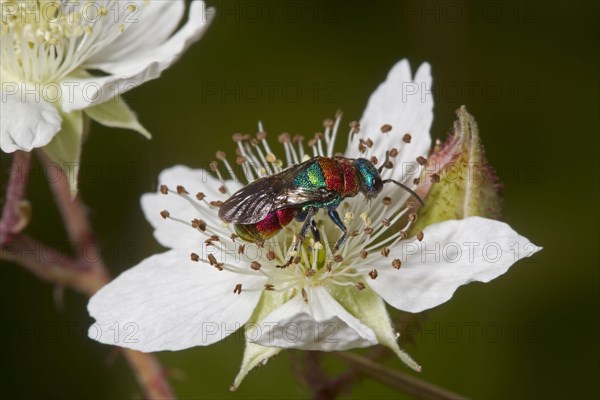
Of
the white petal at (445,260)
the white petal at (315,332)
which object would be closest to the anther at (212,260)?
the white petal at (315,332)

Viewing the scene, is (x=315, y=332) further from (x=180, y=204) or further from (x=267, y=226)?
(x=180, y=204)

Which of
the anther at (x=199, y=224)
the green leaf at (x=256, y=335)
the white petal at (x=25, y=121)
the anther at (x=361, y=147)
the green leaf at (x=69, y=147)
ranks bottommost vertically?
the green leaf at (x=256, y=335)

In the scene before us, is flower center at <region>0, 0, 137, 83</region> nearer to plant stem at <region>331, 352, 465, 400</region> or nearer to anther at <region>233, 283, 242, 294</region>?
anther at <region>233, 283, 242, 294</region>

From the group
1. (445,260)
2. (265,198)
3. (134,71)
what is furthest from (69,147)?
(445,260)

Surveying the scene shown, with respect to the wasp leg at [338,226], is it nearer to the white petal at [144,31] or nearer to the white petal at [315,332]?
the white petal at [315,332]

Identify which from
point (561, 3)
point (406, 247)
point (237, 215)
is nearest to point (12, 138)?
point (237, 215)

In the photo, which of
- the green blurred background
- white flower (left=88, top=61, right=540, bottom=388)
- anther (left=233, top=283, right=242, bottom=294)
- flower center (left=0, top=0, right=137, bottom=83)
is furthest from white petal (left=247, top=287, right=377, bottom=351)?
the green blurred background
